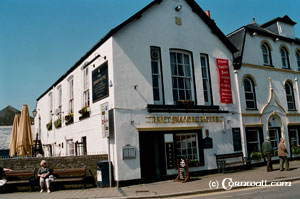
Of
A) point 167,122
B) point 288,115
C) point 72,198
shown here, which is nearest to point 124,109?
point 167,122

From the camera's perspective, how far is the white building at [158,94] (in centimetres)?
1306

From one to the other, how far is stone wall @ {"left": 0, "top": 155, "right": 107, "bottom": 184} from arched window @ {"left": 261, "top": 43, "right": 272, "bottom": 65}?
44.4ft

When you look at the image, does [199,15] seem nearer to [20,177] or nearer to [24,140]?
[24,140]

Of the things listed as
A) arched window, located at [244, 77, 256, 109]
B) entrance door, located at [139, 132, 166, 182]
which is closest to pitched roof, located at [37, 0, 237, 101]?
arched window, located at [244, 77, 256, 109]

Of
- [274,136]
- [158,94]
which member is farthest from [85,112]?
[274,136]

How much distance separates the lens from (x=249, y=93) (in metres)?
18.0

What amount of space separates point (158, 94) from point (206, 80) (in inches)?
141

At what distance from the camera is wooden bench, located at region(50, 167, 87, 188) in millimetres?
11828

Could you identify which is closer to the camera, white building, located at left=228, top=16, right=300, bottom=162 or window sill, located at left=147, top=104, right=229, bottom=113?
window sill, located at left=147, top=104, right=229, bottom=113

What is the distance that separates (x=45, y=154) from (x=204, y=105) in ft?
53.2

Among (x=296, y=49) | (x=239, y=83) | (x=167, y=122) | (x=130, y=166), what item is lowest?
(x=130, y=166)

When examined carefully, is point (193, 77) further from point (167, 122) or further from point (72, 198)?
point (72, 198)

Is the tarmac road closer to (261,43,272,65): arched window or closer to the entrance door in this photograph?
the entrance door

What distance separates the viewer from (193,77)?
51.3 ft
